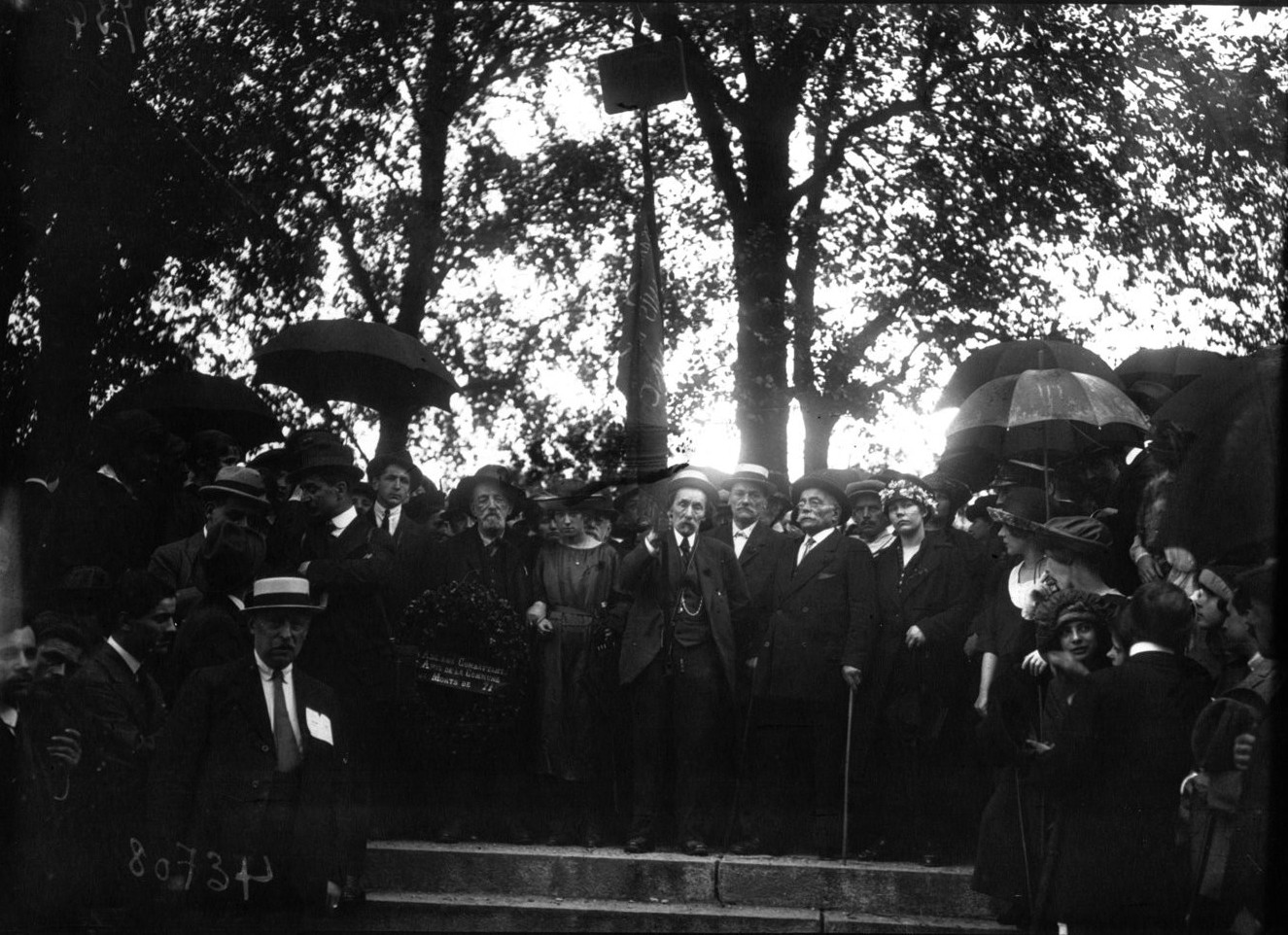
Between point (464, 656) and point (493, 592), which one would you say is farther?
point (493, 592)

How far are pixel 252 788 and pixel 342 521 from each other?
208 cm

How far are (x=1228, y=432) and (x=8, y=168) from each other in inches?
296

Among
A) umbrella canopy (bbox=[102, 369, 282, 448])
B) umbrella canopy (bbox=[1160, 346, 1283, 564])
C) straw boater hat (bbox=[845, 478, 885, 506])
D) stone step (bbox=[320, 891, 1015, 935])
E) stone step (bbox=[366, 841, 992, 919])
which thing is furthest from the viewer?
umbrella canopy (bbox=[102, 369, 282, 448])

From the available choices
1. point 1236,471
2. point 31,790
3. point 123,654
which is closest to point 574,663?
point 123,654

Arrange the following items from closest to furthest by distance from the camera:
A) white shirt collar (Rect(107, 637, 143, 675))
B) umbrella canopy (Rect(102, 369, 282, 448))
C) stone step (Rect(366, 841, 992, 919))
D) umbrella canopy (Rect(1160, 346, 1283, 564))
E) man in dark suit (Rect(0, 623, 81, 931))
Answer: umbrella canopy (Rect(1160, 346, 1283, 564)), man in dark suit (Rect(0, 623, 81, 931)), white shirt collar (Rect(107, 637, 143, 675)), stone step (Rect(366, 841, 992, 919)), umbrella canopy (Rect(102, 369, 282, 448))

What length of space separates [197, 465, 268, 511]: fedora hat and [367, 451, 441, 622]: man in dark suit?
0.59m

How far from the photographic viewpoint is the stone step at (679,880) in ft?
21.7

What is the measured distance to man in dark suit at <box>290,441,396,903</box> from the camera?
23.0 ft

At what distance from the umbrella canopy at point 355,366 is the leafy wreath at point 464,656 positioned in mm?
1817

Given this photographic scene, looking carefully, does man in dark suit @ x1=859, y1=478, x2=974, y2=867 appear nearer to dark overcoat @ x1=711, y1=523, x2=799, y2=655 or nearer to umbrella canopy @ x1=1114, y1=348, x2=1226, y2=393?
dark overcoat @ x1=711, y1=523, x2=799, y2=655

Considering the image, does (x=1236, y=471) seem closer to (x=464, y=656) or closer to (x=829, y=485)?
(x=829, y=485)

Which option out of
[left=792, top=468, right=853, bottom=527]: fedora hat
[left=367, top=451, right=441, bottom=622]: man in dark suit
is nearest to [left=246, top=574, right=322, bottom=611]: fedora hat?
[left=367, top=451, right=441, bottom=622]: man in dark suit

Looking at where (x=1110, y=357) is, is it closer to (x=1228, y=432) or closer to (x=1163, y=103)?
(x=1163, y=103)

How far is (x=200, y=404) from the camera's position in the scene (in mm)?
8594
